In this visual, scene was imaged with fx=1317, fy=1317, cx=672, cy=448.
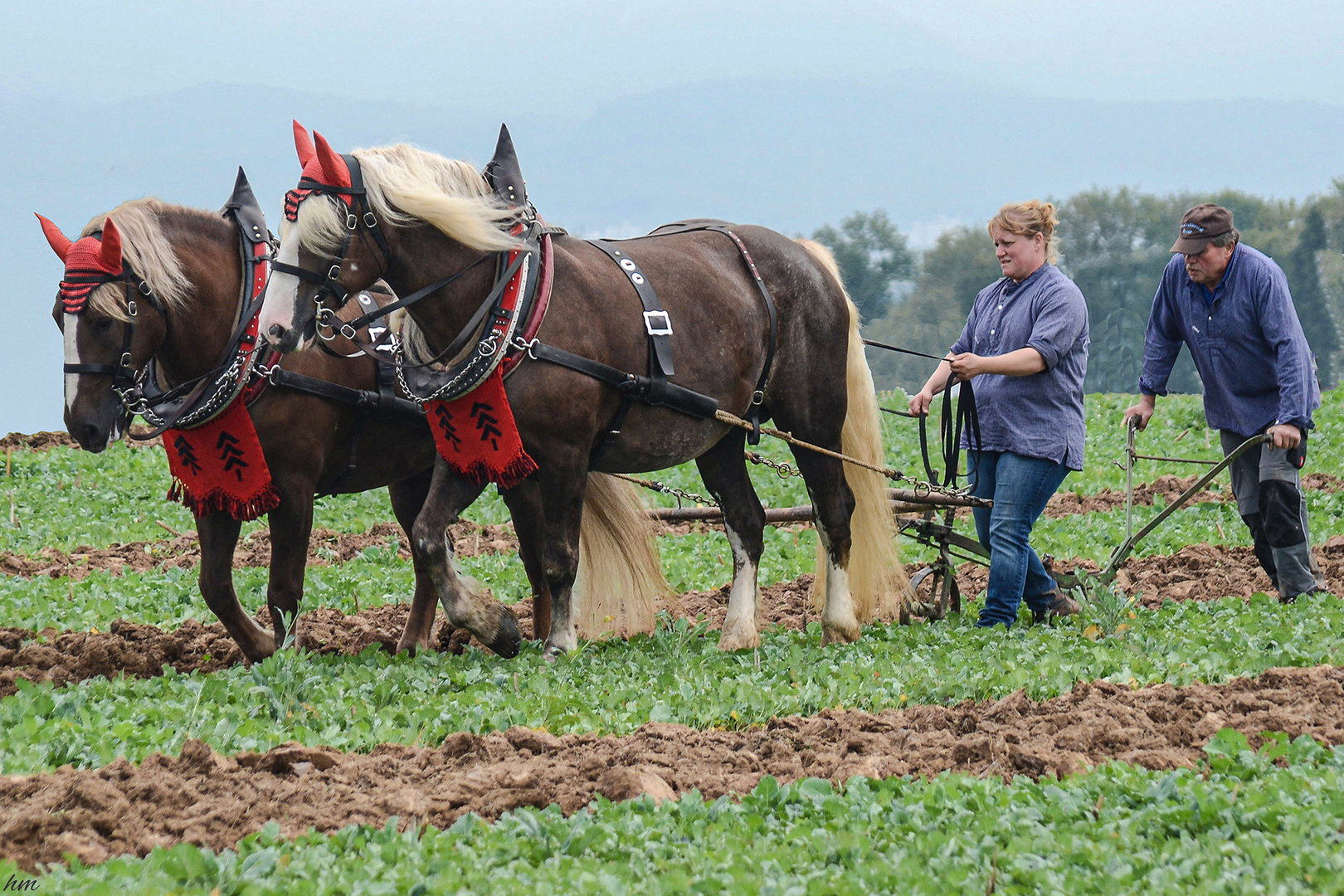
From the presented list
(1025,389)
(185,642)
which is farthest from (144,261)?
(1025,389)

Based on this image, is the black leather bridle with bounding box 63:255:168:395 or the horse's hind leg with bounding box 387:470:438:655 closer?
the black leather bridle with bounding box 63:255:168:395

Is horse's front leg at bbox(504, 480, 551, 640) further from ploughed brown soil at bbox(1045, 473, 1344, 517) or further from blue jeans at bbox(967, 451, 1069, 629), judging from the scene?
ploughed brown soil at bbox(1045, 473, 1344, 517)

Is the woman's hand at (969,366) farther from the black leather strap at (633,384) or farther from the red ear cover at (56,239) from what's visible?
the red ear cover at (56,239)

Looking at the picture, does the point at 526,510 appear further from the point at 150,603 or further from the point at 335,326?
the point at 150,603

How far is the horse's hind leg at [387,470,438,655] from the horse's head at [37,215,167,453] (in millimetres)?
1454

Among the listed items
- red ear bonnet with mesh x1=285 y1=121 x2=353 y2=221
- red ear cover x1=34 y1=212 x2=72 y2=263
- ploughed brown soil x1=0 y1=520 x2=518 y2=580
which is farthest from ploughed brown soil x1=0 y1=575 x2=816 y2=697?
ploughed brown soil x1=0 y1=520 x2=518 y2=580

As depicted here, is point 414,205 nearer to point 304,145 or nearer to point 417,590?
point 304,145

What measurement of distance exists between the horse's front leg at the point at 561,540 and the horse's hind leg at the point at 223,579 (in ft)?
3.83

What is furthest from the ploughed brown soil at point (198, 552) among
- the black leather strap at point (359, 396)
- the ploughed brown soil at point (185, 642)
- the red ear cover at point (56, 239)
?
the red ear cover at point (56, 239)

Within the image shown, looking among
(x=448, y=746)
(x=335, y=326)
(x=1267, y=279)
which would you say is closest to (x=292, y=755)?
(x=448, y=746)

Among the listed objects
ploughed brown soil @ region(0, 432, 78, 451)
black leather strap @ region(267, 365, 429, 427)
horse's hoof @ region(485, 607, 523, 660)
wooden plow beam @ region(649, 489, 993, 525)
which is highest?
black leather strap @ region(267, 365, 429, 427)

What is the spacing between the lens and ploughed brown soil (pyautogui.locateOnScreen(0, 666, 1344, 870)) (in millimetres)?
3061

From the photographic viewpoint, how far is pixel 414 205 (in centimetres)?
485

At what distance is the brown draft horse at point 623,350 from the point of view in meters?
4.88
